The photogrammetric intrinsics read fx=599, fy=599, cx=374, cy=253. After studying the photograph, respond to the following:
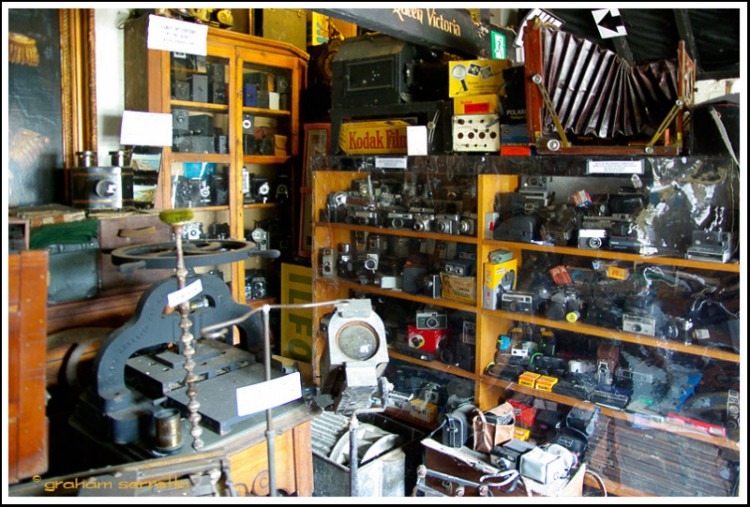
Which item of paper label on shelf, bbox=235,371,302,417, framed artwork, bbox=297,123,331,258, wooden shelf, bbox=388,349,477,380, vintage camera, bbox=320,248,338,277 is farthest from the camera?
framed artwork, bbox=297,123,331,258

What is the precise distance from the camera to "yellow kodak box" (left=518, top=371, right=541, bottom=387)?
2.52 meters

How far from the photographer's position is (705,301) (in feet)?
7.17

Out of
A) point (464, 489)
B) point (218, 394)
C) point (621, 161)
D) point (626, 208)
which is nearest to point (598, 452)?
point (464, 489)

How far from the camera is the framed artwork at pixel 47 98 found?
2605 mm

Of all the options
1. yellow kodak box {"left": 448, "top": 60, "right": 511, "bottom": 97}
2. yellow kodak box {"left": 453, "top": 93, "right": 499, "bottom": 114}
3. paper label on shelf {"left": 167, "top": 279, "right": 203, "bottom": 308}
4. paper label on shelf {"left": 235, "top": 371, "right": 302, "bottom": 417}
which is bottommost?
paper label on shelf {"left": 235, "top": 371, "right": 302, "bottom": 417}

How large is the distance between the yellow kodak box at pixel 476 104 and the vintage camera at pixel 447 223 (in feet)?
1.52

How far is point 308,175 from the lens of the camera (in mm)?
3697

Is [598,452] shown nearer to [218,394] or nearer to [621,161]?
[621,161]

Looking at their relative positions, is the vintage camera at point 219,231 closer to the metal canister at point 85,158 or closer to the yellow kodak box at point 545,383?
the metal canister at point 85,158

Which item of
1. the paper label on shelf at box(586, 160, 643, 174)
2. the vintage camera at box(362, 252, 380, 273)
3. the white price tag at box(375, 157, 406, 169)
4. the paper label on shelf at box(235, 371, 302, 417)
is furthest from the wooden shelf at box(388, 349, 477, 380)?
the paper label on shelf at box(235, 371, 302, 417)

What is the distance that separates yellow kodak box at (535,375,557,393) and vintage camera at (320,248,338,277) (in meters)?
1.15

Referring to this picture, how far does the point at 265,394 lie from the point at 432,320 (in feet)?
5.05

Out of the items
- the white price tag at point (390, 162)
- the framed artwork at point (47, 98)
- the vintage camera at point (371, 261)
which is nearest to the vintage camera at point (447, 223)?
the white price tag at point (390, 162)

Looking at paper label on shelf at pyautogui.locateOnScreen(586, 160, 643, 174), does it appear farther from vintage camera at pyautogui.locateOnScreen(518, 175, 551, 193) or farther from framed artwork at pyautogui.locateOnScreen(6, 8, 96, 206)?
framed artwork at pyautogui.locateOnScreen(6, 8, 96, 206)
